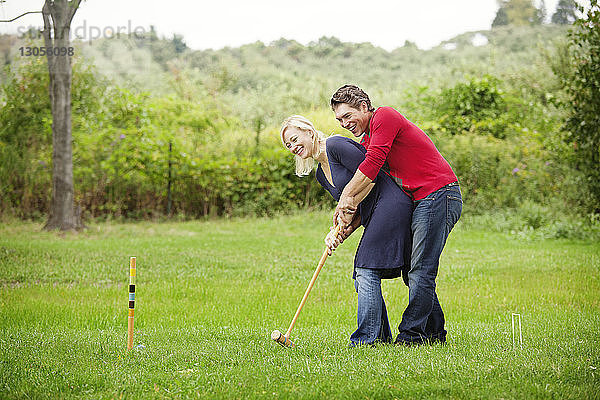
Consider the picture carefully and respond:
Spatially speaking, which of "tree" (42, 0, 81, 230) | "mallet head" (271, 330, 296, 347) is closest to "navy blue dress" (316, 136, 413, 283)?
"mallet head" (271, 330, 296, 347)

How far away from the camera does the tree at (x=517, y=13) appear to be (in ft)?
105

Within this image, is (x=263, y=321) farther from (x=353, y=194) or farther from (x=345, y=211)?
(x=353, y=194)

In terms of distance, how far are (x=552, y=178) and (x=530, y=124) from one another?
281 centimetres

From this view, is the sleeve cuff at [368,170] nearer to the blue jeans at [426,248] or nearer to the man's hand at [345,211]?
the man's hand at [345,211]

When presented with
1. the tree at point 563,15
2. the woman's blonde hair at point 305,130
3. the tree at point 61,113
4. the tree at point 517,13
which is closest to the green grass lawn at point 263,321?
the tree at point 61,113

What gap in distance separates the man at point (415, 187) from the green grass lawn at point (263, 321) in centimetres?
36

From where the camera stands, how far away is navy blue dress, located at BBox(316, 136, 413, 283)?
4238 mm

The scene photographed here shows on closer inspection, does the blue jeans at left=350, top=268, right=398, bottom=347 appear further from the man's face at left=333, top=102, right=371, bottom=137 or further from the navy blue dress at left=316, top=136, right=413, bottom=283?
the man's face at left=333, top=102, right=371, bottom=137

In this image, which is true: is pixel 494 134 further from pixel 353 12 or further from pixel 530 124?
pixel 353 12

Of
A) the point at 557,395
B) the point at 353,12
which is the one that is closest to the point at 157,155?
the point at 557,395

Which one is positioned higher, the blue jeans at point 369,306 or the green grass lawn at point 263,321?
the blue jeans at point 369,306

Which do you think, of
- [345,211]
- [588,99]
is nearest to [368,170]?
[345,211]

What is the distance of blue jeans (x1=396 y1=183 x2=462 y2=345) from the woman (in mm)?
91

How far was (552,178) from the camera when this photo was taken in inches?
537
